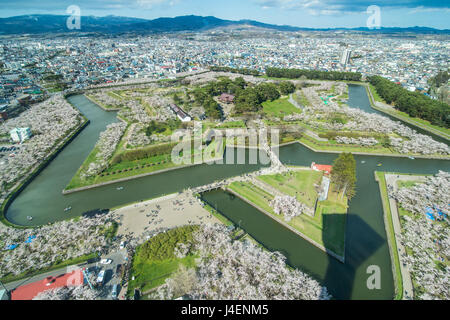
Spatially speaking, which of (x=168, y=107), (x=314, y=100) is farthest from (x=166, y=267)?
(x=314, y=100)

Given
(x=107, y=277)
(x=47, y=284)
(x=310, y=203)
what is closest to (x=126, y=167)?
(x=107, y=277)

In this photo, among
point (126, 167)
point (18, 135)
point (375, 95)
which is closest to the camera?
point (126, 167)

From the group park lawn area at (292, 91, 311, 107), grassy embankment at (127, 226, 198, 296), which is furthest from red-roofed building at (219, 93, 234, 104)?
grassy embankment at (127, 226, 198, 296)

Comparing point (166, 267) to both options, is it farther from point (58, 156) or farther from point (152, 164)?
point (58, 156)

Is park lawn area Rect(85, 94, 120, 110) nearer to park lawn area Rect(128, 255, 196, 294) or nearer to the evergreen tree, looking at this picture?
park lawn area Rect(128, 255, 196, 294)

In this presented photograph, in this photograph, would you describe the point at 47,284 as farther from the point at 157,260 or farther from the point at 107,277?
the point at 157,260

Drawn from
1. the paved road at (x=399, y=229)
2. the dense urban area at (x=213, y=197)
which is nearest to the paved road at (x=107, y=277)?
the dense urban area at (x=213, y=197)
